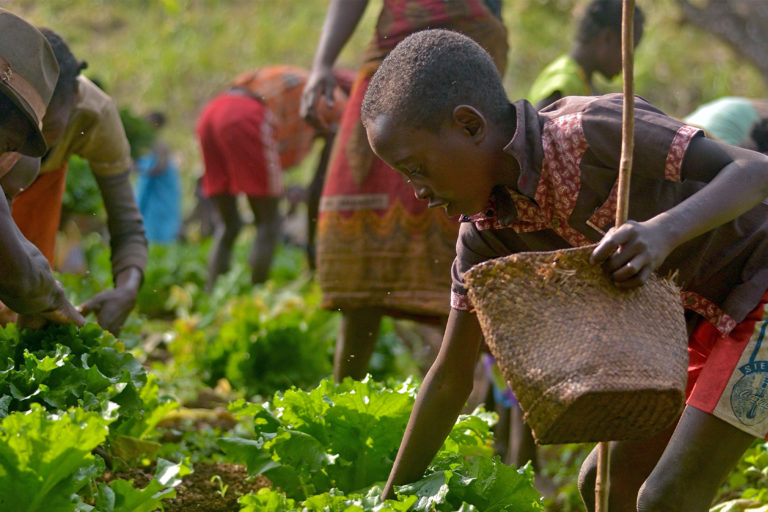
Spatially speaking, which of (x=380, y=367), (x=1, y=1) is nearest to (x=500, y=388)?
(x=380, y=367)

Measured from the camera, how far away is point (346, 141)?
157 inches

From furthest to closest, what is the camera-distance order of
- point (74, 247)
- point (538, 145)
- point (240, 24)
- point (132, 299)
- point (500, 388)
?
point (240, 24), point (74, 247), point (500, 388), point (132, 299), point (538, 145)

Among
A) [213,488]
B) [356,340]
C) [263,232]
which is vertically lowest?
[263,232]

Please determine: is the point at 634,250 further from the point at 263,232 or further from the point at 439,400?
the point at 263,232

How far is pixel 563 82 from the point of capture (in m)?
4.20

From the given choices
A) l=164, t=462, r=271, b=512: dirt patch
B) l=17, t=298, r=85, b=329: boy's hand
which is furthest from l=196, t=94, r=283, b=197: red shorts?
l=17, t=298, r=85, b=329: boy's hand

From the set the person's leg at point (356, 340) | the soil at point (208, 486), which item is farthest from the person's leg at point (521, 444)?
the soil at point (208, 486)

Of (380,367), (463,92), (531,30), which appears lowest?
(531,30)

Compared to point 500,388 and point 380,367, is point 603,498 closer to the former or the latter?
point 500,388

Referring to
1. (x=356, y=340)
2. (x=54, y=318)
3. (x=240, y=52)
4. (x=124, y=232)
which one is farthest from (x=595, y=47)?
(x=240, y=52)

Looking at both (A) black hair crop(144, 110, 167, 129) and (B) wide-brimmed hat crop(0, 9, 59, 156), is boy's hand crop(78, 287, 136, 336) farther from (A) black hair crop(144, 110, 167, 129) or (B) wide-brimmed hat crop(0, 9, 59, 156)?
(A) black hair crop(144, 110, 167, 129)

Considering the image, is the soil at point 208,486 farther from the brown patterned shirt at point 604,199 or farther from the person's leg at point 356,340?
the brown patterned shirt at point 604,199

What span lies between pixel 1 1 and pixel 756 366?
10.7 ft

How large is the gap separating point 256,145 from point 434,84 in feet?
14.8
